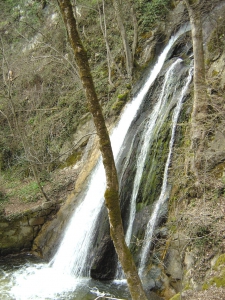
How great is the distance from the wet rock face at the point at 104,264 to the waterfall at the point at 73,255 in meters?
0.32

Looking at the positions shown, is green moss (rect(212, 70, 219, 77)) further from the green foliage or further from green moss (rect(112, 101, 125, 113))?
the green foliage

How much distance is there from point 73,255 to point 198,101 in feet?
18.3

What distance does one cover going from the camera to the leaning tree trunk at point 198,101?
6.37 meters

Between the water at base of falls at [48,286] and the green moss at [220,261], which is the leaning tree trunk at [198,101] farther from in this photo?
the water at base of falls at [48,286]

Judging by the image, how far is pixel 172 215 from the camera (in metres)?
6.58

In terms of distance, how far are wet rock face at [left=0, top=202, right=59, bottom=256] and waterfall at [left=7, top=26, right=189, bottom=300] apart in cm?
155

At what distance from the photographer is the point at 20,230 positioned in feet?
33.5

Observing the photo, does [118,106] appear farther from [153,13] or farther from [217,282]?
[217,282]

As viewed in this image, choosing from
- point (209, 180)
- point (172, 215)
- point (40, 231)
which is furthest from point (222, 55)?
point (40, 231)

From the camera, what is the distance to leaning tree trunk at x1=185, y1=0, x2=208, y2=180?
6368 mm

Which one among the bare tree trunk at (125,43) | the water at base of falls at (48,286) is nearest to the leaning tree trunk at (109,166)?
the water at base of falls at (48,286)

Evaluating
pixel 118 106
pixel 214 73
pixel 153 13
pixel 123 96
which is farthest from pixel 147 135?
pixel 153 13

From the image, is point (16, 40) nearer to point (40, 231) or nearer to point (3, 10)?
point (3, 10)

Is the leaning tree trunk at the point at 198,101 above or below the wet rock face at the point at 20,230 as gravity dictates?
above
